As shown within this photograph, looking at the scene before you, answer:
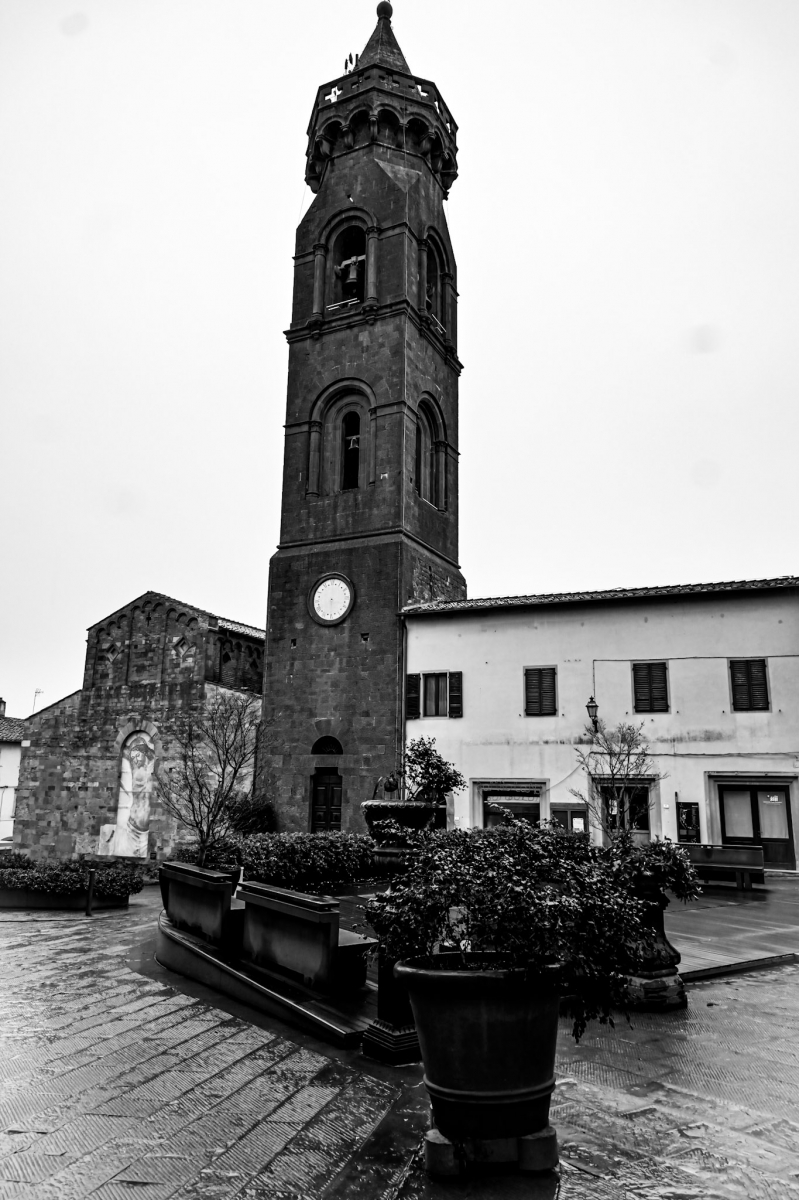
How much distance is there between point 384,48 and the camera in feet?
104

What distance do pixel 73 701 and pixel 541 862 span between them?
28.3 m

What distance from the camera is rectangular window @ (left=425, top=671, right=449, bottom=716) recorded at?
24.2 m

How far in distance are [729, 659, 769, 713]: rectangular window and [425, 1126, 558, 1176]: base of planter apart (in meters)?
19.0

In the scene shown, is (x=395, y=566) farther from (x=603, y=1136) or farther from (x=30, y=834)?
(x=603, y=1136)

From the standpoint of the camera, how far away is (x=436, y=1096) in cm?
411

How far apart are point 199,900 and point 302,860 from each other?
16.3ft

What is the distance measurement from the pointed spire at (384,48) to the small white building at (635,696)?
67.9ft

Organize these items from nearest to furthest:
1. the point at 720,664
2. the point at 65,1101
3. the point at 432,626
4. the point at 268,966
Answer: the point at 65,1101 → the point at 268,966 → the point at 720,664 → the point at 432,626

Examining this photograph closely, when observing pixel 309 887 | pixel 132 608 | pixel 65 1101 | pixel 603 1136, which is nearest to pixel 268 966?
pixel 65 1101

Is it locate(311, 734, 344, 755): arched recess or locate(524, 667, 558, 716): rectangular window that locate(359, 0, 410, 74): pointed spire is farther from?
locate(311, 734, 344, 755): arched recess

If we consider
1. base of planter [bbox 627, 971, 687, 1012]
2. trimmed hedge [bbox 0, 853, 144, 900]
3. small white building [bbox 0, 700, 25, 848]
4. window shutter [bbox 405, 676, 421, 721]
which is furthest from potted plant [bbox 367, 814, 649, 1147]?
small white building [bbox 0, 700, 25, 848]

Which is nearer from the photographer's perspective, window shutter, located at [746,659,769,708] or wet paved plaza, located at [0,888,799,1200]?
wet paved plaza, located at [0,888,799,1200]

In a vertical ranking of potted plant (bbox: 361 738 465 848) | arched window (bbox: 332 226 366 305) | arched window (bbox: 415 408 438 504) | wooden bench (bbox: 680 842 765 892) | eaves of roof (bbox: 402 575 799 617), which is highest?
arched window (bbox: 332 226 366 305)

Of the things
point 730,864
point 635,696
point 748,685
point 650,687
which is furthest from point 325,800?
point 748,685
